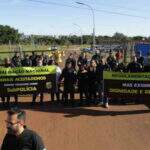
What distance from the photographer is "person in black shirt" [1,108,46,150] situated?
15.4 ft

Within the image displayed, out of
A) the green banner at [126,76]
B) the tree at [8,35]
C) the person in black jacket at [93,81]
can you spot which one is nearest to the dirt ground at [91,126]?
the person in black jacket at [93,81]

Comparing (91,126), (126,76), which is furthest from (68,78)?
(91,126)

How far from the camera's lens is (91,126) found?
43.3 ft

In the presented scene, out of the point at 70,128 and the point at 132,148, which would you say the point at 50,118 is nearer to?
the point at 70,128

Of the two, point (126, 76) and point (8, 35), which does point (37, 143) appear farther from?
point (8, 35)

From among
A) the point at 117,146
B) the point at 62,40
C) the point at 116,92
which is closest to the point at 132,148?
the point at 117,146

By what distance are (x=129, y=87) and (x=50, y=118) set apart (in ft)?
10.00

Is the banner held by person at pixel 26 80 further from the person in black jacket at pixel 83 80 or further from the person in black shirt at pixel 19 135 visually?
the person in black shirt at pixel 19 135

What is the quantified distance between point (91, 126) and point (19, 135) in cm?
852

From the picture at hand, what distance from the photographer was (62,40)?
107438 millimetres

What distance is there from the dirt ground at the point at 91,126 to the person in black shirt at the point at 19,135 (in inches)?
250

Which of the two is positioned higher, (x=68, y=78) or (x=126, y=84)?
(x=68, y=78)

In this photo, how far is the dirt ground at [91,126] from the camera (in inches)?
453

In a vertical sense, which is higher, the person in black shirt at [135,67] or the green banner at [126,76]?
the person in black shirt at [135,67]
